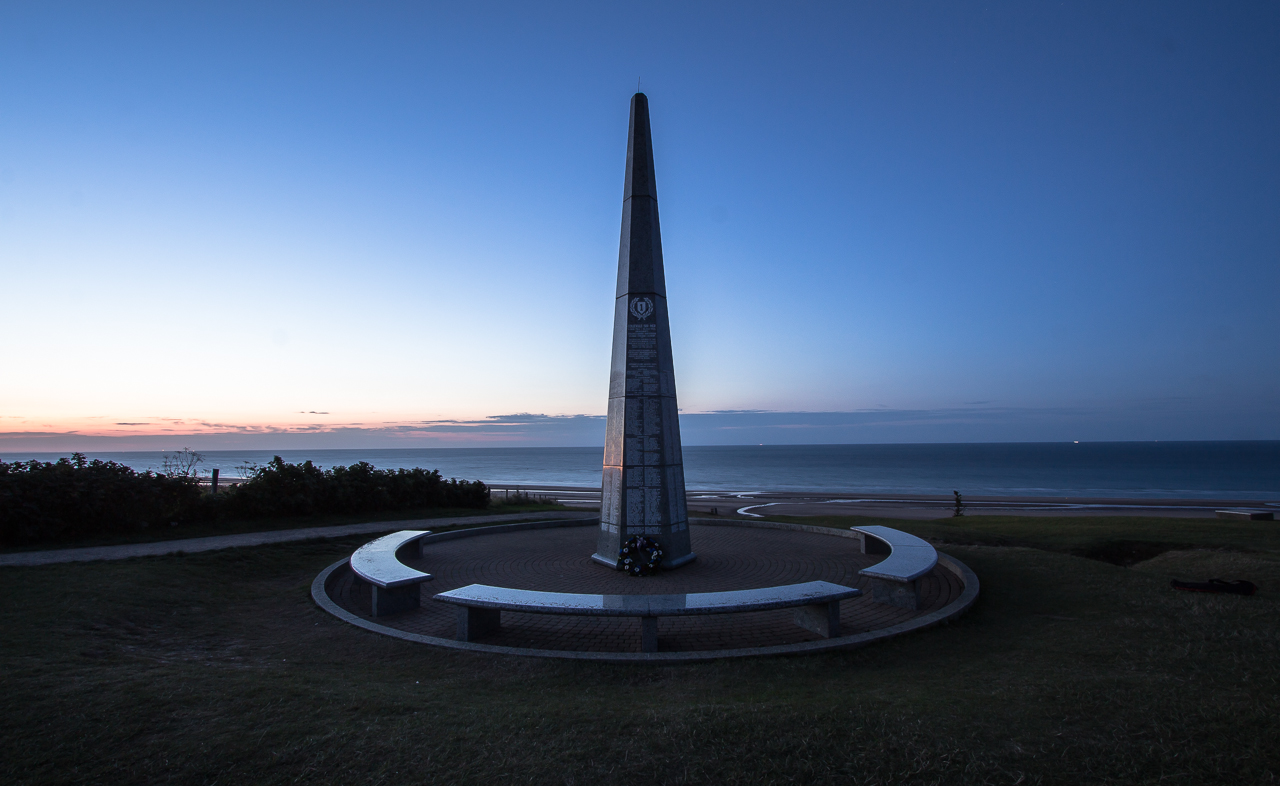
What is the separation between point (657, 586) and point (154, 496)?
11.0m

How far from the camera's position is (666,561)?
8516 millimetres

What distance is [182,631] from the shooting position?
20.1 feet

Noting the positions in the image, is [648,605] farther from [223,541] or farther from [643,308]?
[223,541]

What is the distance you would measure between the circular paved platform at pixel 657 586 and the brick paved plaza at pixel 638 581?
0.6 inches

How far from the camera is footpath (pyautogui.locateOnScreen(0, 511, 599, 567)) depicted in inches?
367

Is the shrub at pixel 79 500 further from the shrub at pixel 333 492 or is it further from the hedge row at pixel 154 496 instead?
the shrub at pixel 333 492

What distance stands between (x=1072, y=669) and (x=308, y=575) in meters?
9.30

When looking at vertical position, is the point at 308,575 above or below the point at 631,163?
below

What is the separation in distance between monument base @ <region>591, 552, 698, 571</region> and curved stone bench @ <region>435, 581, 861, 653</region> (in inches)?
103

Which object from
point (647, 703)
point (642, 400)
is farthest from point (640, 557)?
point (647, 703)

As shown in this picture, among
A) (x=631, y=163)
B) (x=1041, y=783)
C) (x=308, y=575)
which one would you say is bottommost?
(x=308, y=575)

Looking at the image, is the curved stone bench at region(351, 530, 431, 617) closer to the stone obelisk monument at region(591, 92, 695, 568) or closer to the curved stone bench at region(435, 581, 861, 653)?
the curved stone bench at region(435, 581, 861, 653)

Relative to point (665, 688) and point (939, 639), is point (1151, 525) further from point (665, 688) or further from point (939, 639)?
point (665, 688)

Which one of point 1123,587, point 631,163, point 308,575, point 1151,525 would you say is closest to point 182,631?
point 308,575
